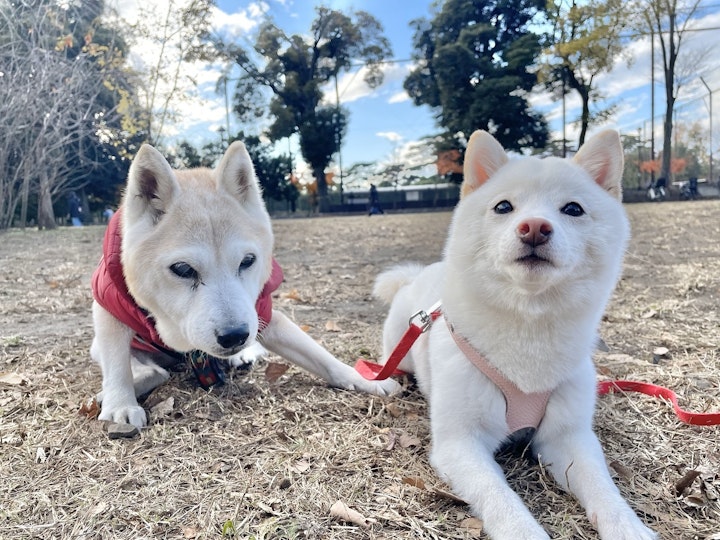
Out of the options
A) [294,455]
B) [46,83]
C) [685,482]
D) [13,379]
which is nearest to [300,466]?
[294,455]

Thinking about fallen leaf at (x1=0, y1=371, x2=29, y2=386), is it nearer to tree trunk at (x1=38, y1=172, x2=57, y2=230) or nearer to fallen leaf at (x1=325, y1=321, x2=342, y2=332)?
fallen leaf at (x1=325, y1=321, x2=342, y2=332)

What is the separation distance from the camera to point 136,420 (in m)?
2.06

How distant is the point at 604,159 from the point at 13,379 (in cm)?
290

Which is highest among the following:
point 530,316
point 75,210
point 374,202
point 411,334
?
point 75,210

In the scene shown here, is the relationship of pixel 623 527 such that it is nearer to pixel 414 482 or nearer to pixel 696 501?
pixel 696 501

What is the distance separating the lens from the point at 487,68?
1366 centimetres

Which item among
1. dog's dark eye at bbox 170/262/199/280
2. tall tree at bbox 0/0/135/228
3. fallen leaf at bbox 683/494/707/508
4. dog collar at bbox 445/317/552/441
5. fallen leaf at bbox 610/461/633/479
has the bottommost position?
fallen leaf at bbox 683/494/707/508

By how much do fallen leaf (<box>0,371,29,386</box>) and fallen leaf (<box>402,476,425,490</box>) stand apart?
2.05 m

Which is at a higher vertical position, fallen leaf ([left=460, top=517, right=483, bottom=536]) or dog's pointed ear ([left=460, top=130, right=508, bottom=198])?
dog's pointed ear ([left=460, top=130, right=508, bottom=198])

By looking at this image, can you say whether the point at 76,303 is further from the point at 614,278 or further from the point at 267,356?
the point at 614,278

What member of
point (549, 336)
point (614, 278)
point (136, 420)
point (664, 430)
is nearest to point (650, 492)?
point (664, 430)

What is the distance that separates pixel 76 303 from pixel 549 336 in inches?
163

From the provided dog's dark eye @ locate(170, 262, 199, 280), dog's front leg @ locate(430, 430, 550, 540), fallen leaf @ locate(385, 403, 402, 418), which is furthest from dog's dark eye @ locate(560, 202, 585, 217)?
dog's dark eye @ locate(170, 262, 199, 280)

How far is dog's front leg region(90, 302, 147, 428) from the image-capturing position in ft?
6.84
